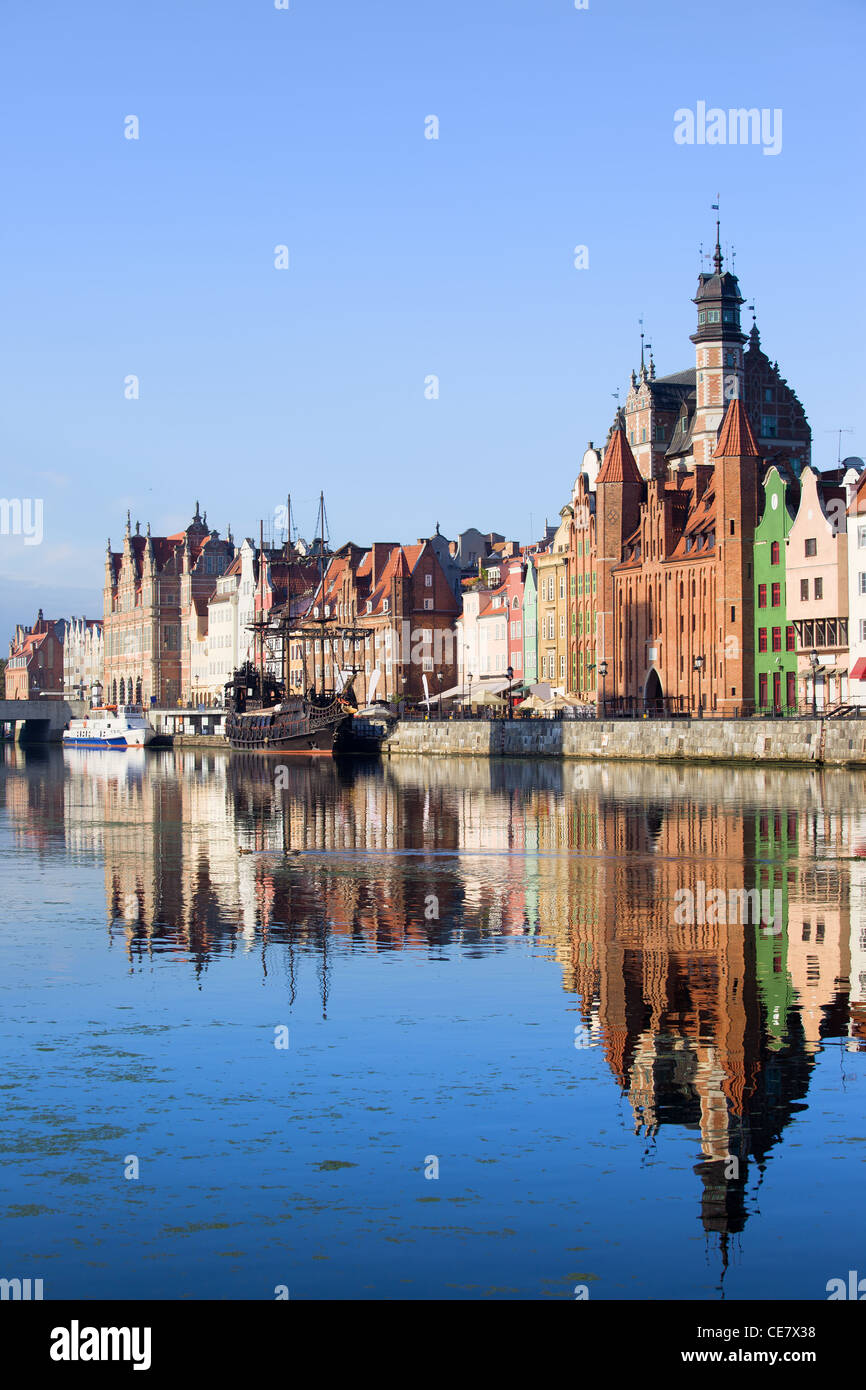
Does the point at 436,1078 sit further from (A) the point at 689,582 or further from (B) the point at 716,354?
(B) the point at 716,354

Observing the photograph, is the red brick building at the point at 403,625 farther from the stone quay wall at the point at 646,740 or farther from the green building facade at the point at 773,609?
the green building facade at the point at 773,609

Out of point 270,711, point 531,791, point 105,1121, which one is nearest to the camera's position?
point 105,1121

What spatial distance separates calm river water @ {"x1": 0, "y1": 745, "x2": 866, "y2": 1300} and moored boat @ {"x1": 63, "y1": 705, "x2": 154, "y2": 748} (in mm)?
122234

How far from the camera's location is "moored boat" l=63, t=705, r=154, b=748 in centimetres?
15625

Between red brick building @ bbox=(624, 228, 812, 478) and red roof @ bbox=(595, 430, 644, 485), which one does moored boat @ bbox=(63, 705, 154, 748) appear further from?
red roof @ bbox=(595, 430, 644, 485)

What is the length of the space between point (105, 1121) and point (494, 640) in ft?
421

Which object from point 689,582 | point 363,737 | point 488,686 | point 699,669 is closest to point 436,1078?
point 699,669

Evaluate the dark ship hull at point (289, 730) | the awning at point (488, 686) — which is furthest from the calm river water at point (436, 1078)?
the awning at point (488, 686)

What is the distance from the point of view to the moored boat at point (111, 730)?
156 m

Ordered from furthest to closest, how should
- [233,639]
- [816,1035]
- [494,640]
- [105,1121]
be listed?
[233,639] → [494,640] → [816,1035] → [105,1121]

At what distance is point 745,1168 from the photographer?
12.7m

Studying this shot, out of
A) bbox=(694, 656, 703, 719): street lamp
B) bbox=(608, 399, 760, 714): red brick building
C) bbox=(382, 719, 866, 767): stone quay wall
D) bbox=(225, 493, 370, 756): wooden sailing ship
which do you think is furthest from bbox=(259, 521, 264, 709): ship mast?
bbox=(694, 656, 703, 719): street lamp
